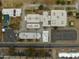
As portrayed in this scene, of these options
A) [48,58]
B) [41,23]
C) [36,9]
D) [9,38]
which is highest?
[36,9]

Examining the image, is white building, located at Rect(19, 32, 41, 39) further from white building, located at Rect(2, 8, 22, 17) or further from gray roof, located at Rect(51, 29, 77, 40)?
white building, located at Rect(2, 8, 22, 17)

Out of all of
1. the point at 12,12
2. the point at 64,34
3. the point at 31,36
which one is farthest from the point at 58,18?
the point at 12,12

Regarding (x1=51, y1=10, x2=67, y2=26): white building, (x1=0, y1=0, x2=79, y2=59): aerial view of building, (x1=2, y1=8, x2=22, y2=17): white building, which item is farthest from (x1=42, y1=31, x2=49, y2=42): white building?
(x1=2, y1=8, x2=22, y2=17): white building

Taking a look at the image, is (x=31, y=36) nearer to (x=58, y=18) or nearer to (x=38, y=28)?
(x=38, y=28)

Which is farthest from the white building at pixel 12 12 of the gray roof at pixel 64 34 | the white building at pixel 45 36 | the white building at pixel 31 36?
the gray roof at pixel 64 34

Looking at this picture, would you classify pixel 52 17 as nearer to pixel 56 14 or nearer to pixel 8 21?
pixel 56 14

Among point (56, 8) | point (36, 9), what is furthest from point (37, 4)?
point (56, 8)
